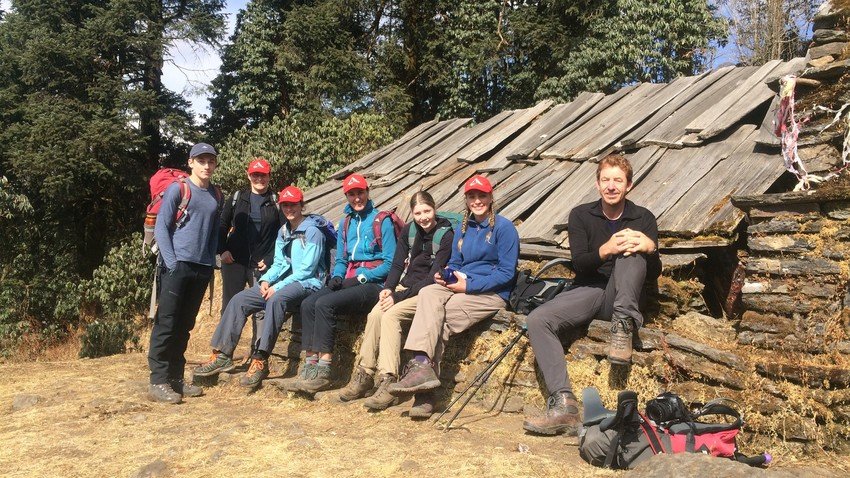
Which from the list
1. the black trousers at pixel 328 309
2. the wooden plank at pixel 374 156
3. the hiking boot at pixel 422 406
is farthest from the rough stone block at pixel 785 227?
the wooden plank at pixel 374 156

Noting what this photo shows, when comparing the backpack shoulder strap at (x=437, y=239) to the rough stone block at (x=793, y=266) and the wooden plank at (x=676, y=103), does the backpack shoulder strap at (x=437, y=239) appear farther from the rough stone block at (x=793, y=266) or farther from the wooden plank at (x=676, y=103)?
the wooden plank at (x=676, y=103)

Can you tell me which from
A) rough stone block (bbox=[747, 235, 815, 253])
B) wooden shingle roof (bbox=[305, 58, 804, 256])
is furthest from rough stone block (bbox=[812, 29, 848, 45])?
rough stone block (bbox=[747, 235, 815, 253])

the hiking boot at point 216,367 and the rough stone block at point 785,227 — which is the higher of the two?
the rough stone block at point 785,227

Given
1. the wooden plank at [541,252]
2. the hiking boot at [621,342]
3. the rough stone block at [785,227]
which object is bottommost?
the hiking boot at [621,342]

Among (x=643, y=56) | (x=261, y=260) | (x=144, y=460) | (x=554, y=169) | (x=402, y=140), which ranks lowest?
(x=144, y=460)

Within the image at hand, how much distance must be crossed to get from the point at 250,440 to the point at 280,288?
1760mm

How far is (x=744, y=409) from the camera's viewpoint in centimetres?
445

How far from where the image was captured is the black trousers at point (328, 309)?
6.07 m

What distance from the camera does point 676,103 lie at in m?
8.56

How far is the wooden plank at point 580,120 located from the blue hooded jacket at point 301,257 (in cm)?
351

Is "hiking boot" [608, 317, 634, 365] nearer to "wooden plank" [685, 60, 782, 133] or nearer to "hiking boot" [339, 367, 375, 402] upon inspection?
"hiking boot" [339, 367, 375, 402]

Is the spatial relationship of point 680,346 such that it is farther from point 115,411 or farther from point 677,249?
point 115,411

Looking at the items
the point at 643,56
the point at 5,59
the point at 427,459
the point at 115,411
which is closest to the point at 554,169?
the point at 427,459

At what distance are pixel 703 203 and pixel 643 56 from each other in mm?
12244
